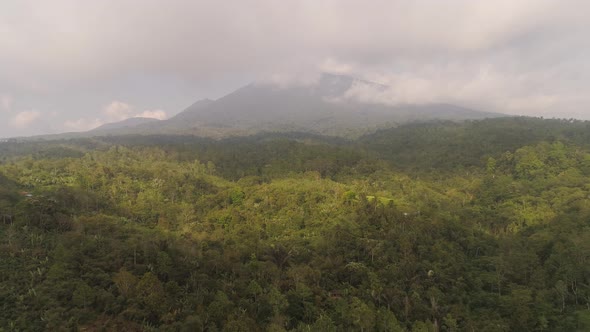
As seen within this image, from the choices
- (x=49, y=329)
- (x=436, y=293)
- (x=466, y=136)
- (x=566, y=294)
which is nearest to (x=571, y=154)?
(x=466, y=136)

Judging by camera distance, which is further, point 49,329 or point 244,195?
point 244,195

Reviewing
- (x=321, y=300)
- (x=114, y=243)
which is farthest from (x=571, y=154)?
(x=114, y=243)

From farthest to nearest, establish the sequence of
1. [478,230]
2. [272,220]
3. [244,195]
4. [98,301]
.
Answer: [244,195]
[272,220]
[478,230]
[98,301]

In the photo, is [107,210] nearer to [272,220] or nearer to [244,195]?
[244,195]

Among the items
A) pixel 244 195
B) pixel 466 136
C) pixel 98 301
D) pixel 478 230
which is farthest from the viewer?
pixel 466 136

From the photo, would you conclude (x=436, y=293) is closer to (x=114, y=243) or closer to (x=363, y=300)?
(x=363, y=300)

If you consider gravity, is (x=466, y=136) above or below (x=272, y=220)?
above
